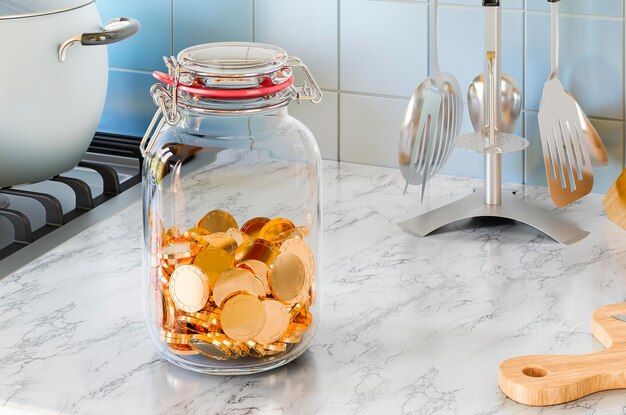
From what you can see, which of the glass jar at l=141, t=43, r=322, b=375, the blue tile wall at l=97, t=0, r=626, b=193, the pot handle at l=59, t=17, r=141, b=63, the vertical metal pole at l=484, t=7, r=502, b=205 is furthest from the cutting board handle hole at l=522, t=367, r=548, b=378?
the pot handle at l=59, t=17, r=141, b=63

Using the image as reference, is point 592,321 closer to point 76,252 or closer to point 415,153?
point 415,153

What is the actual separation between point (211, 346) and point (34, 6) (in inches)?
25.1

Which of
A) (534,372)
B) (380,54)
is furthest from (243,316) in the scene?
(380,54)

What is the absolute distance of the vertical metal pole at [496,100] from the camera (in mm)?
1333

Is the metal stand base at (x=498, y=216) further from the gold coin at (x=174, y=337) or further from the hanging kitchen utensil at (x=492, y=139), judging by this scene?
the gold coin at (x=174, y=337)

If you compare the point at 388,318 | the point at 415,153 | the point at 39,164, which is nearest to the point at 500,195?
the point at 415,153

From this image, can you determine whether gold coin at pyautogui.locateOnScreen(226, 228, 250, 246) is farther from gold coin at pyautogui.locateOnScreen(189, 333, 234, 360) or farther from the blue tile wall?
the blue tile wall

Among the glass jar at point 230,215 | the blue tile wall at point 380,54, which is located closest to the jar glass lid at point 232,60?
the glass jar at point 230,215

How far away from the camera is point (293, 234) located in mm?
1029

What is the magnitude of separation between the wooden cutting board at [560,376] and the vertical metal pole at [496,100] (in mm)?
393

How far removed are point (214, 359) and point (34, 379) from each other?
0.18 m

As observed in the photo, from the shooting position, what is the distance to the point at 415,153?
132cm

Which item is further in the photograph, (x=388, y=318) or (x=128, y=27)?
(x=128, y=27)

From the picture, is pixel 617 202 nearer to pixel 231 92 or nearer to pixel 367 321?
pixel 367 321
